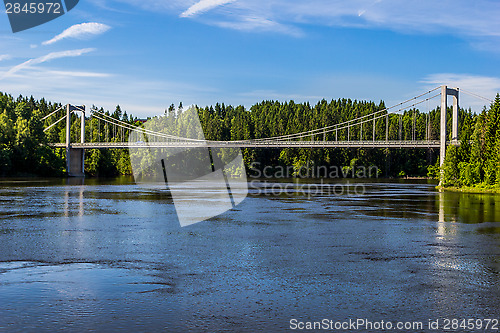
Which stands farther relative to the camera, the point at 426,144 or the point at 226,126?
the point at 226,126

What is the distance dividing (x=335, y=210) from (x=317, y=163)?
88.6m

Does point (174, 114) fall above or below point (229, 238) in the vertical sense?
above

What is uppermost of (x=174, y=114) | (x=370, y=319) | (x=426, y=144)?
(x=174, y=114)

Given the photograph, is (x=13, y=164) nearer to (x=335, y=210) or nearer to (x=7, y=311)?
(x=335, y=210)

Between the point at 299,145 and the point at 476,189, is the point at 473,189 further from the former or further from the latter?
the point at 299,145

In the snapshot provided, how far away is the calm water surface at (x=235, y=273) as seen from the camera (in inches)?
424

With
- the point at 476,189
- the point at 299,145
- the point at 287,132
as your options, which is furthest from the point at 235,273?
the point at 287,132

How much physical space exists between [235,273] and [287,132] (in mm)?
119236

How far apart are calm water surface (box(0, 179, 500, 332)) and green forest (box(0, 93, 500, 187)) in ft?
141

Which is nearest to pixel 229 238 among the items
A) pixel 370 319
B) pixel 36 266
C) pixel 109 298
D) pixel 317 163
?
pixel 36 266

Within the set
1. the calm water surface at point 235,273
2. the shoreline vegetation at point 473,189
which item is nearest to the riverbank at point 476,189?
the shoreline vegetation at point 473,189

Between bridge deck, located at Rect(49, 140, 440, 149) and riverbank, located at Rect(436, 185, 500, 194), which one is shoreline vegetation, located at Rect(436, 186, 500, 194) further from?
bridge deck, located at Rect(49, 140, 440, 149)

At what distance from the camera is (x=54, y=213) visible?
2930cm

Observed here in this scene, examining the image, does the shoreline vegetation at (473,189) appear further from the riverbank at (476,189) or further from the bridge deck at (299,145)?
the bridge deck at (299,145)
